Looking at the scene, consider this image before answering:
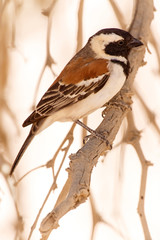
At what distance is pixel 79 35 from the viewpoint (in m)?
3.10

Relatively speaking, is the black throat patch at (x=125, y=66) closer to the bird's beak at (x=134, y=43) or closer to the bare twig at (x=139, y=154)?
the bird's beak at (x=134, y=43)

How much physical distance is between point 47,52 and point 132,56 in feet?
2.02

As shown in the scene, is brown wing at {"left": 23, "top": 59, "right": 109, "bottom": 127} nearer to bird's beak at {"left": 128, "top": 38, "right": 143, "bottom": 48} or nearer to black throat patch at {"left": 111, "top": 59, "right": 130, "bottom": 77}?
black throat patch at {"left": 111, "top": 59, "right": 130, "bottom": 77}

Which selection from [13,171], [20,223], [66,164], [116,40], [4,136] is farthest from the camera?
[66,164]

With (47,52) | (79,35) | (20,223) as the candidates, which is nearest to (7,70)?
(47,52)

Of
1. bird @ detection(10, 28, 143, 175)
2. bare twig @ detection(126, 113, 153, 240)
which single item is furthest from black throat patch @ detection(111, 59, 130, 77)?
bare twig @ detection(126, 113, 153, 240)

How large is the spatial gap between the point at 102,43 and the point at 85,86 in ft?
1.17

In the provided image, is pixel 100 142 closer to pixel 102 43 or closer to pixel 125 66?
pixel 125 66

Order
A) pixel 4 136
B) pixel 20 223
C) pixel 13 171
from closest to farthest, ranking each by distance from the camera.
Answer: pixel 20 223 → pixel 13 171 → pixel 4 136

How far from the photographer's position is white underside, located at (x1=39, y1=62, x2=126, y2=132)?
3064 millimetres

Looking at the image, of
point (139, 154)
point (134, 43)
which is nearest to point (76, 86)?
point (134, 43)

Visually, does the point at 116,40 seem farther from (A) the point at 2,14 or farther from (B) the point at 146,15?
(A) the point at 2,14

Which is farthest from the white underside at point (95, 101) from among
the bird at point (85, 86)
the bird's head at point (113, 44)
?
the bird's head at point (113, 44)

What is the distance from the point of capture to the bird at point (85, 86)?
121 inches
